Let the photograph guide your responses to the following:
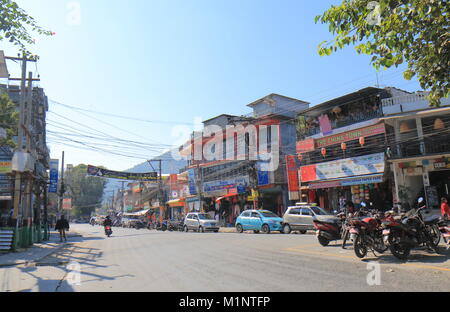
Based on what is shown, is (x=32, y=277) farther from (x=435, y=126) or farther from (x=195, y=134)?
(x=195, y=134)

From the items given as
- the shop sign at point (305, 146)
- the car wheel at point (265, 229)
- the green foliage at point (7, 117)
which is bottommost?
the car wheel at point (265, 229)

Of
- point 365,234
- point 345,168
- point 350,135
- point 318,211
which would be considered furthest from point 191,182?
point 365,234

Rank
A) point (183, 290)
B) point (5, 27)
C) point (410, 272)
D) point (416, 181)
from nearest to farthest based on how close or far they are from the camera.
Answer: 1. point (183, 290)
2. point (410, 272)
3. point (5, 27)
4. point (416, 181)

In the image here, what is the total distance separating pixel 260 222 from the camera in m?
22.2

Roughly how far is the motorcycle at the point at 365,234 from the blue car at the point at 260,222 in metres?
12.3

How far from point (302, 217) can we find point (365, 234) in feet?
35.4

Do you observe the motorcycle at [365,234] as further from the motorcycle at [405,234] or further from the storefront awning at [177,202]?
the storefront awning at [177,202]

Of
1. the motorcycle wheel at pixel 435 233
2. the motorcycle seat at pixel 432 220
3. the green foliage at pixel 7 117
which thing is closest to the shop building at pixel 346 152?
the motorcycle wheel at pixel 435 233

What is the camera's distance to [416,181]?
2267 cm

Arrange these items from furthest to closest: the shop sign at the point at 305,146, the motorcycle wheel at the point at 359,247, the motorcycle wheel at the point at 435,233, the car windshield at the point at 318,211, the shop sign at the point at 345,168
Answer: the shop sign at the point at 305,146 → the shop sign at the point at 345,168 → the car windshield at the point at 318,211 → the motorcycle wheel at the point at 435,233 → the motorcycle wheel at the point at 359,247

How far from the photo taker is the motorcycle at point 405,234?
8.39 metres

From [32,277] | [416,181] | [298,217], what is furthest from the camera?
[416,181]
